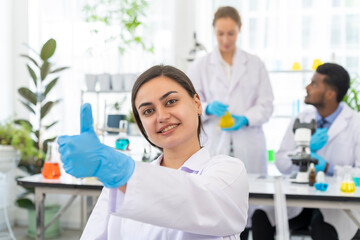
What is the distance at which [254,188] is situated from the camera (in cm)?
210

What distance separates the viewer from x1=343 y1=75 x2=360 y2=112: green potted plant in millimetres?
3398

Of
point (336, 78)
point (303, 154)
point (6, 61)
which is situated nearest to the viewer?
point (303, 154)

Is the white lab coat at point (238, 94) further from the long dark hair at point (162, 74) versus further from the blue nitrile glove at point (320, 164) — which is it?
the long dark hair at point (162, 74)

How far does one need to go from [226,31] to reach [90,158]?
2.14m

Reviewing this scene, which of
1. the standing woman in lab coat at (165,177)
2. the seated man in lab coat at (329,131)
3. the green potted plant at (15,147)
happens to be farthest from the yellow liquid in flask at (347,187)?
the green potted plant at (15,147)

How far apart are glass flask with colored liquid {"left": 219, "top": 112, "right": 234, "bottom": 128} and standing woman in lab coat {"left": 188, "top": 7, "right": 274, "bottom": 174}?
65 mm

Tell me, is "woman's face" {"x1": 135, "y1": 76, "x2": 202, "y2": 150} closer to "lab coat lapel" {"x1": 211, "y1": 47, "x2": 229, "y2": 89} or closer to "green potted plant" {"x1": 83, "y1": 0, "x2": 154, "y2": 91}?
"lab coat lapel" {"x1": 211, "y1": 47, "x2": 229, "y2": 89}

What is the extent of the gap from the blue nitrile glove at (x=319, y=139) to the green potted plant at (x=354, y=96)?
1129mm

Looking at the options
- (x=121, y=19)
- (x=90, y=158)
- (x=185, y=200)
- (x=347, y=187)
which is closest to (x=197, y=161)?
(x=185, y=200)

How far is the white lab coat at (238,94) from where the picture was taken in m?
2.83

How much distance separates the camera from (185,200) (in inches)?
30.3

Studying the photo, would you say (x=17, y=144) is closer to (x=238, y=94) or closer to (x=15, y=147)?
(x=15, y=147)

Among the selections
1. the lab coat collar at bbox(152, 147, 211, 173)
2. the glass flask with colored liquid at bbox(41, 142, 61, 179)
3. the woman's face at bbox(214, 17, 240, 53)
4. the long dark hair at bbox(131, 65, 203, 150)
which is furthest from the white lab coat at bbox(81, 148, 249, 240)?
the woman's face at bbox(214, 17, 240, 53)

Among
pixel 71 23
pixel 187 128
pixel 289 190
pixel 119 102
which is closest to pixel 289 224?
pixel 289 190
